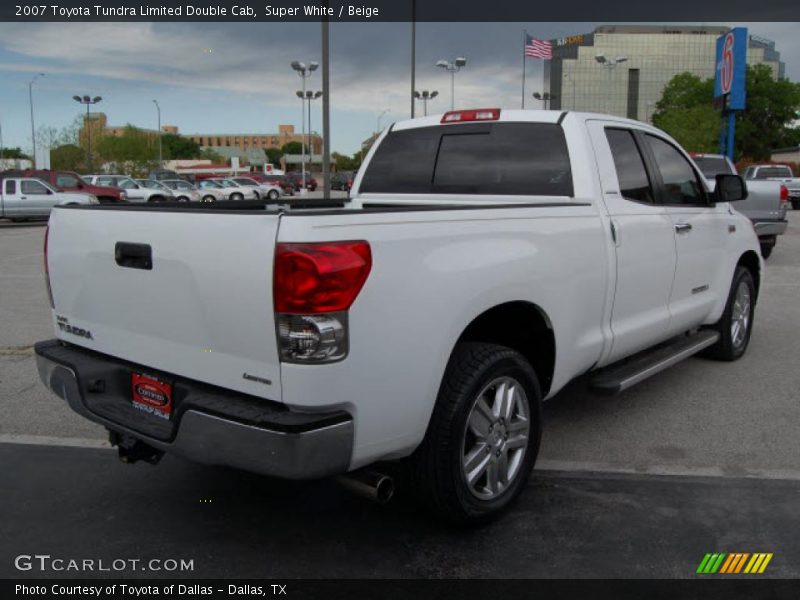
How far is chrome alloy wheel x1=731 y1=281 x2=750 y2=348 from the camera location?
6.15m

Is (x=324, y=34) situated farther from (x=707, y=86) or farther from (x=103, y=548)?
(x=707, y=86)

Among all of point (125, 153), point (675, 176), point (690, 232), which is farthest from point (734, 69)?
point (125, 153)

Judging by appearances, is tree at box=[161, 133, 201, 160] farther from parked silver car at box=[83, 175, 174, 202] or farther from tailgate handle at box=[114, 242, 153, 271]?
tailgate handle at box=[114, 242, 153, 271]

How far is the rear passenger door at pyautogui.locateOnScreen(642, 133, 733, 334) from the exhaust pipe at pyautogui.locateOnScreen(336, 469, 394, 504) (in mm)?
2709

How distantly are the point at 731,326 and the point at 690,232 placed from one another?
4.94ft

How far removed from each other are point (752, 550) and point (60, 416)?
13.8 feet

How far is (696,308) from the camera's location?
207 inches

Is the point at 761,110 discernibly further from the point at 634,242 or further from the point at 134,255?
the point at 134,255

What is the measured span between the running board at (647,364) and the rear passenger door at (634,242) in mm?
107

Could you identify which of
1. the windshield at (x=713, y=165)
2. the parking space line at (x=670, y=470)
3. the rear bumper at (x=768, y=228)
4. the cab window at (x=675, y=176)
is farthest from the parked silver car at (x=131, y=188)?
the parking space line at (x=670, y=470)

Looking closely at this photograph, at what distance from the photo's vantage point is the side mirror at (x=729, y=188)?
5387mm

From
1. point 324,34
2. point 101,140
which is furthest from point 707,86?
point 324,34

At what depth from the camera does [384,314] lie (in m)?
2.66

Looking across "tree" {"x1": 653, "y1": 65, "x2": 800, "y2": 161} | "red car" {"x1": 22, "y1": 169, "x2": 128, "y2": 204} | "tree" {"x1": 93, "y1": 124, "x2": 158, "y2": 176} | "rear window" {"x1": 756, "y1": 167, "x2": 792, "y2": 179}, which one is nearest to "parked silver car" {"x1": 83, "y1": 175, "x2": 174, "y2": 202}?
"red car" {"x1": 22, "y1": 169, "x2": 128, "y2": 204}
